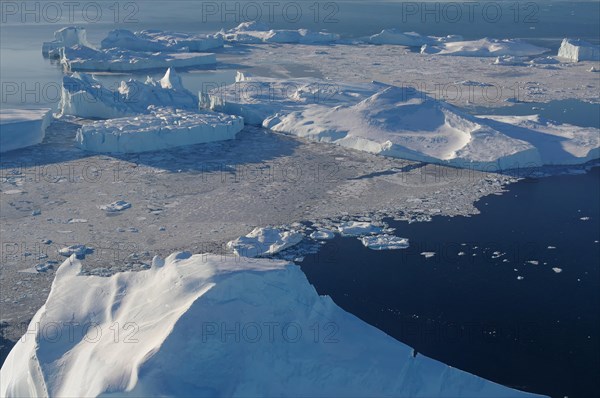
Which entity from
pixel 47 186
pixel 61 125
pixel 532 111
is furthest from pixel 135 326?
pixel 532 111

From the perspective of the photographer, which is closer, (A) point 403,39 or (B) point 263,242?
(B) point 263,242

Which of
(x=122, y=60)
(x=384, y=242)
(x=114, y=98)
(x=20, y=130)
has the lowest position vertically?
(x=384, y=242)

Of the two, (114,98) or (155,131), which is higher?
(114,98)

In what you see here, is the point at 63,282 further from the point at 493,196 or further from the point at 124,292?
the point at 493,196

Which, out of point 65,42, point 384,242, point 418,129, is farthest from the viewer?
point 65,42

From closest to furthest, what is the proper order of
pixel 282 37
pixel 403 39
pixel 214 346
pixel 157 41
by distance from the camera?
1. pixel 214 346
2. pixel 157 41
3. pixel 403 39
4. pixel 282 37

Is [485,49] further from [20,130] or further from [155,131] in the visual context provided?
[20,130]

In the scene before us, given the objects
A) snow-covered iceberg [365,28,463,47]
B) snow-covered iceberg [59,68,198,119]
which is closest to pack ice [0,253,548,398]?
snow-covered iceberg [59,68,198,119]

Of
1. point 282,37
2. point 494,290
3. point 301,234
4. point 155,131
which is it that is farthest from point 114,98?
point 282,37
